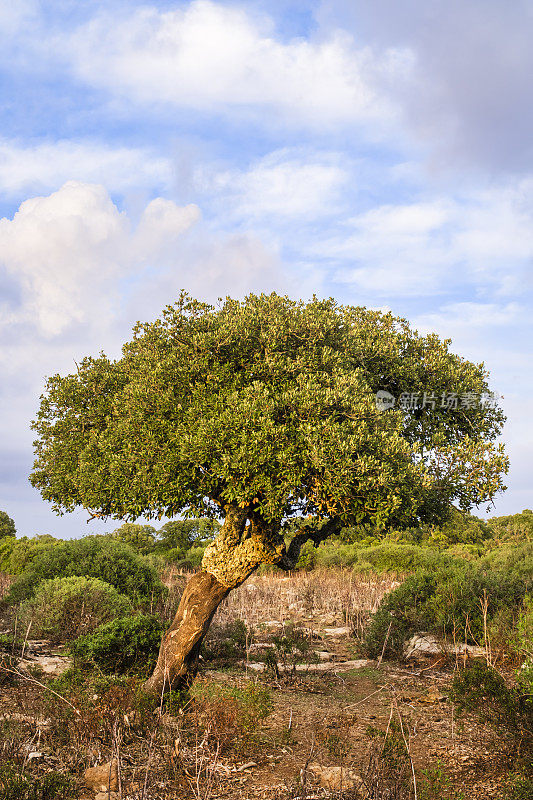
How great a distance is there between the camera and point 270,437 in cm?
1009

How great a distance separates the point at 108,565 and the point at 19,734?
11.9 metres

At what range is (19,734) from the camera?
876 cm

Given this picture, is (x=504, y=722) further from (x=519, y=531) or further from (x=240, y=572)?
(x=519, y=531)

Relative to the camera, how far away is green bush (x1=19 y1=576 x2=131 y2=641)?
16.6 m

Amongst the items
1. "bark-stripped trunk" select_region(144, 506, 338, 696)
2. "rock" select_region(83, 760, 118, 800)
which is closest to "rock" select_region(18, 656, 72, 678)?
"bark-stripped trunk" select_region(144, 506, 338, 696)

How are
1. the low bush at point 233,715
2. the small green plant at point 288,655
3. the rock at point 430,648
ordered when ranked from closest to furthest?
the low bush at point 233,715 → the small green plant at point 288,655 → the rock at point 430,648

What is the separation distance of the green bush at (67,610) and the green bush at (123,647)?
3.06 metres

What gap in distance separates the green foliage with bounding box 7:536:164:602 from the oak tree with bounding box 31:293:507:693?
280 inches

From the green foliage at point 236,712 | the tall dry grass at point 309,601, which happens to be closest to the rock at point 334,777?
the green foliage at point 236,712

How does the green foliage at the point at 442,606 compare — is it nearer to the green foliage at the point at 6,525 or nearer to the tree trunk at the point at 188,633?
the tree trunk at the point at 188,633

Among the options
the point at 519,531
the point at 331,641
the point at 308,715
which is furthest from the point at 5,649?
the point at 519,531

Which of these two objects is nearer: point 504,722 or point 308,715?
point 504,722

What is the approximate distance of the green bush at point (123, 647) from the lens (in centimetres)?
1310

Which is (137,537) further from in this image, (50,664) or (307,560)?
(50,664)
